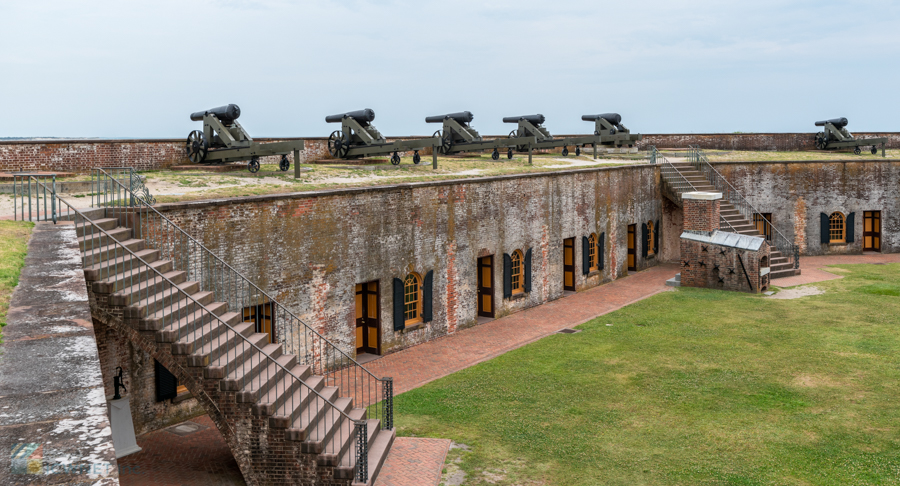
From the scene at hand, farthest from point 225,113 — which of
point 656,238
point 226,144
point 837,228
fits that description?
point 837,228

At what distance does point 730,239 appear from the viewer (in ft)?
71.6

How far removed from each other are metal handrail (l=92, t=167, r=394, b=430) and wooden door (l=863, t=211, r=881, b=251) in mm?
22910

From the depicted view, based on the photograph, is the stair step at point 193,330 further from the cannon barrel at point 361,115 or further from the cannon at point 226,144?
the cannon barrel at point 361,115

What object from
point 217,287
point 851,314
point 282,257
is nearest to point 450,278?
point 282,257

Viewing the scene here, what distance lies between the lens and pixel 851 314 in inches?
715

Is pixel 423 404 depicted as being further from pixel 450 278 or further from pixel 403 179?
pixel 403 179

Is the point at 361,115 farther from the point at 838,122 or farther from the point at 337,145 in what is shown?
the point at 838,122

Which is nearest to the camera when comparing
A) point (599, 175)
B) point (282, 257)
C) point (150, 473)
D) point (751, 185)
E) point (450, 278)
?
point (150, 473)

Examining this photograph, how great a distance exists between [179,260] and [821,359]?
38.5 feet

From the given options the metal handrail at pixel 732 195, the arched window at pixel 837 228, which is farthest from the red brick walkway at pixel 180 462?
the arched window at pixel 837 228

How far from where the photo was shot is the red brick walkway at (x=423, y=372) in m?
9.74

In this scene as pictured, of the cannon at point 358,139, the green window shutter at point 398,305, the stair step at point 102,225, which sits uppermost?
the cannon at point 358,139

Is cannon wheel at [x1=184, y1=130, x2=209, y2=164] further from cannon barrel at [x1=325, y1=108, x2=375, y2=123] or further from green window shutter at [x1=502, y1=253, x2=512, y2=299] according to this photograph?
green window shutter at [x1=502, y1=253, x2=512, y2=299]

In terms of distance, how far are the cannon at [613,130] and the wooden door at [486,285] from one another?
13229 millimetres
